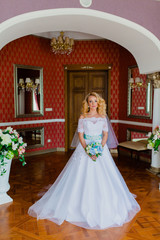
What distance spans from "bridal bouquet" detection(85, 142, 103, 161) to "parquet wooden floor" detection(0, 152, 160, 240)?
1094 mm

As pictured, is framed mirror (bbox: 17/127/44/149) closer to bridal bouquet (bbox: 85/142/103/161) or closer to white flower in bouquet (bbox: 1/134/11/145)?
white flower in bouquet (bbox: 1/134/11/145)

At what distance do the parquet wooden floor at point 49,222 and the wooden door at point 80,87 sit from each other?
2.51 metres

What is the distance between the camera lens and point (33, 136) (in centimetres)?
768

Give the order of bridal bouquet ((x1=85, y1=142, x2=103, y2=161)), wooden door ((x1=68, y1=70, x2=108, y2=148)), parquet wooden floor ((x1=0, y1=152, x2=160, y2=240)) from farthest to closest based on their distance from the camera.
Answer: wooden door ((x1=68, y1=70, x2=108, y2=148)), bridal bouquet ((x1=85, y1=142, x2=103, y2=161)), parquet wooden floor ((x1=0, y1=152, x2=160, y2=240))

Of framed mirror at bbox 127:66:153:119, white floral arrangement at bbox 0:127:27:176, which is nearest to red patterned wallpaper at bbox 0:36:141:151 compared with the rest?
framed mirror at bbox 127:66:153:119

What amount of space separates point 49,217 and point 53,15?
129 inches

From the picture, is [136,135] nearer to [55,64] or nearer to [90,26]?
[55,64]

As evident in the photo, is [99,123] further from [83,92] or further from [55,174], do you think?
[83,92]

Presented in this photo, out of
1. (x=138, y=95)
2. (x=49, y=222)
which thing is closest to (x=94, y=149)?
(x=49, y=222)

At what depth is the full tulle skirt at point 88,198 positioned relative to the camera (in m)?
3.33

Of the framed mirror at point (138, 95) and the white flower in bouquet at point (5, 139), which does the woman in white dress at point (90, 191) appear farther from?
the framed mirror at point (138, 95)

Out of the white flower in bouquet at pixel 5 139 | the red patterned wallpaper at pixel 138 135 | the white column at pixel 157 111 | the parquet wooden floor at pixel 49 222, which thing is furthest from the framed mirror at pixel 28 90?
the white column at pixel 157 111

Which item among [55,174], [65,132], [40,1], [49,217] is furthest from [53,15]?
[65,132]

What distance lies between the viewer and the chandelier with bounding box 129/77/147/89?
6.82 m
